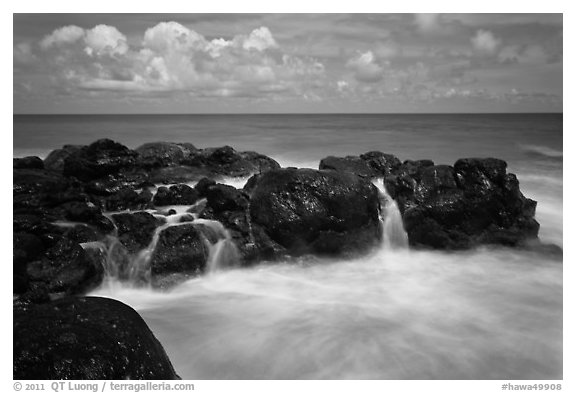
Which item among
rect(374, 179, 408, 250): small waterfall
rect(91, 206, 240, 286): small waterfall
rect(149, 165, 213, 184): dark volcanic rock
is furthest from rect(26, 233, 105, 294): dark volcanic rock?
rect(374, 179, 408, 250): small waterfall

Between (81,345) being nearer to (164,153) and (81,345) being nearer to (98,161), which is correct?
(98,161)

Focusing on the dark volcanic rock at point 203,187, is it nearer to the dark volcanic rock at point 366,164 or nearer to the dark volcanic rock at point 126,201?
the dark volcanic rock at point 126,201

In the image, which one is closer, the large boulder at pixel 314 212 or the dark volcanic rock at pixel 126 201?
the large boulder at pixel 314 212

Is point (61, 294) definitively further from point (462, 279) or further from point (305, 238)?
point (462, 279)

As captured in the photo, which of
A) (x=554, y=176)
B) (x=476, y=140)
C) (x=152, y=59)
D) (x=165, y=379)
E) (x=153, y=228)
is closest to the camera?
(x=165, y=379)

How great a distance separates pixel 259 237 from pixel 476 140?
14504 mm

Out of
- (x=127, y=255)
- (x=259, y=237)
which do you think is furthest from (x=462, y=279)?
(x=127, y=255)

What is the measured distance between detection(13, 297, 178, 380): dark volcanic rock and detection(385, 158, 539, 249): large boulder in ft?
20.2

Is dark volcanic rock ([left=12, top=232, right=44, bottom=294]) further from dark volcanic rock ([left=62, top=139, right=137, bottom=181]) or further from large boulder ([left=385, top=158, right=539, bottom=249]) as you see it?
large boulder ([left=385, top=158, right=539, bottom=249])

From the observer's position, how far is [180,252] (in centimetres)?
733

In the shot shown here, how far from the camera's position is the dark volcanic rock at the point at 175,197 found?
29.2 ft

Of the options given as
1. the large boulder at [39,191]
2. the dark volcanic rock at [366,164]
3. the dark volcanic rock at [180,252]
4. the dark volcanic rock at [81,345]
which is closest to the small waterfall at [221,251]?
the dark volcanic rock at [180,252]

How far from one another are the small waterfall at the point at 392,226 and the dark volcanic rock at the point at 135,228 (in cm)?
440

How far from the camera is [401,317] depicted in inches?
239
